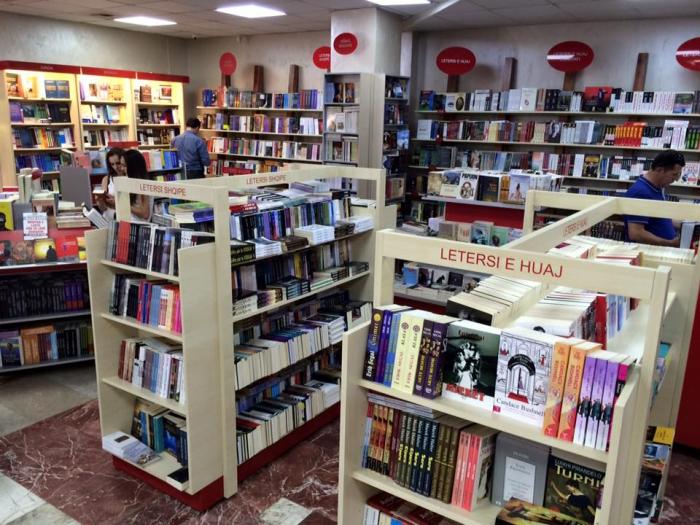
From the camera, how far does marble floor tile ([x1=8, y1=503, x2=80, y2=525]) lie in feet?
8.99

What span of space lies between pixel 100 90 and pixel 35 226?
511 centimetres

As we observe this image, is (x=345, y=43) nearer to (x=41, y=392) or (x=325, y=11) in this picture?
(x=325, y=11)

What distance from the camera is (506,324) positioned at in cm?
184

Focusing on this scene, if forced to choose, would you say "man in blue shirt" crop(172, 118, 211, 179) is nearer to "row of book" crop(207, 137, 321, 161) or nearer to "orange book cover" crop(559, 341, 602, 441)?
"row of book" crop(207, 137, 321, 161)

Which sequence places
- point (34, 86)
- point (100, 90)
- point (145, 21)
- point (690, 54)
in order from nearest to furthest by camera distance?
point (690, 54)
point (34, 86)
point (145, 21)
point (100, 90)

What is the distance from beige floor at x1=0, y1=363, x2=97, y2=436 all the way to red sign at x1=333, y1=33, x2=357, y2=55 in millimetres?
4741

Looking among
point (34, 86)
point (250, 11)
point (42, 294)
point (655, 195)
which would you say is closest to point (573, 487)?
point (655, 195)

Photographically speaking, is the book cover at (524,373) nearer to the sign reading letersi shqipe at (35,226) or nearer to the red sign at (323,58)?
the sign reading letersi shqipe at (35,226)

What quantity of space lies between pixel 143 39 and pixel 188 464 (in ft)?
28.7

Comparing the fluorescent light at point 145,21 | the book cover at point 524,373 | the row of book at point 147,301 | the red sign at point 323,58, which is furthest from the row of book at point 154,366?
the fluorescent light at point 145,21

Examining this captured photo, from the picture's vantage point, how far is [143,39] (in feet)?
31.4

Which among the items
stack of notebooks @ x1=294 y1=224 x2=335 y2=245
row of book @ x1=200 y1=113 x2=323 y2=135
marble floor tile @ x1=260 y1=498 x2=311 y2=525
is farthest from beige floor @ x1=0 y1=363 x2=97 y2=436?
row of book @ x1=200 y1=113 x2=323 y2=135

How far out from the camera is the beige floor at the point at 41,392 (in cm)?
374

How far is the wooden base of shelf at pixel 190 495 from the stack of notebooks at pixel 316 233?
1400 millimetres
